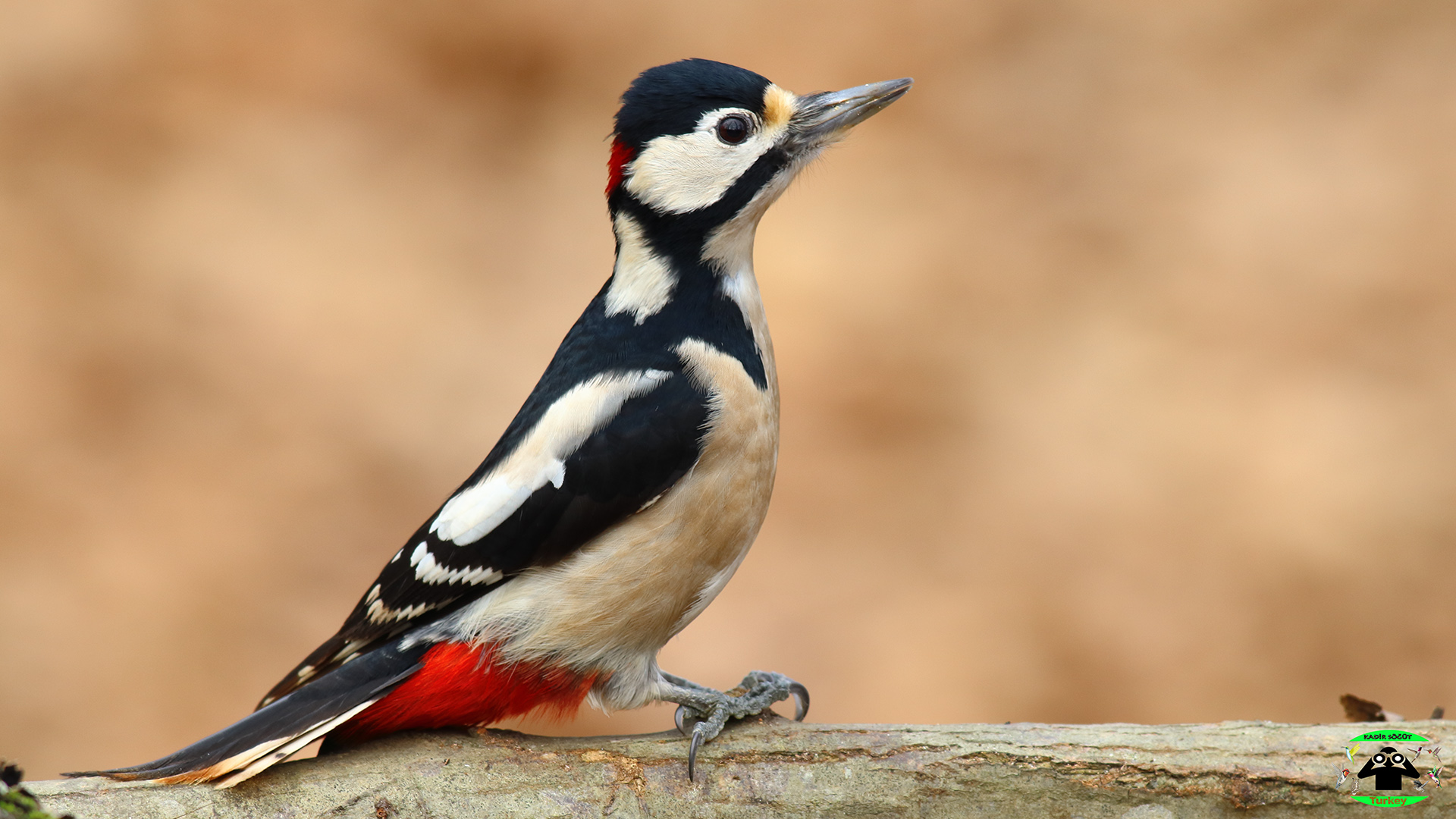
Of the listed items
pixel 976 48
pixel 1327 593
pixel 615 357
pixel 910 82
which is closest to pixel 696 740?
pixel 615 357

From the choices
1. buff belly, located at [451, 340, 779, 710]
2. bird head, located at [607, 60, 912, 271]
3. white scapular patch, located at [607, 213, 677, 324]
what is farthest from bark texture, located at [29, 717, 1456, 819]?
bird head, located at [607, 60, 912, 271]

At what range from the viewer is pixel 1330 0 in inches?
212

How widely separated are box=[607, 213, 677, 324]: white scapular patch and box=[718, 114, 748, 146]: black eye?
24 centimetres

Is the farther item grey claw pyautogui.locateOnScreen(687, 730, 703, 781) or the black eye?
the black eye

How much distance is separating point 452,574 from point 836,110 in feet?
3.87

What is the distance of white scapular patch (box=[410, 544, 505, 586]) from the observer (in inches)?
78.5

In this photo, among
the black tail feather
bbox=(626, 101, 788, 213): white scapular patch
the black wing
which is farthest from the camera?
bbox=(626, 101, 788, 213): white scapular patch

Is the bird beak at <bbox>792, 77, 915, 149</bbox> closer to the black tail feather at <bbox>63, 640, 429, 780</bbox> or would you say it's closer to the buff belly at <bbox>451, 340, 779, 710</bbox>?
the buff belly at <bbox>451, 340, 779, 710</bbox>

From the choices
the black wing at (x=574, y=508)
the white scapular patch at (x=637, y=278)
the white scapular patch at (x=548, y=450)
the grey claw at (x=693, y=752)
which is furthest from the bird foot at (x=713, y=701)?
the white scapular patch at (x=637, y=278)

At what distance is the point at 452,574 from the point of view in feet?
6.57

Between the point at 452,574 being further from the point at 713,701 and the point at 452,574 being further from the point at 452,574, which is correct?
the point at 713,701

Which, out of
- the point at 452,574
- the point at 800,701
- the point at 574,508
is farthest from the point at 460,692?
the point at 800,701

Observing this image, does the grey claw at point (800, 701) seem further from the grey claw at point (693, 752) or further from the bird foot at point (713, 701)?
the grey claw at point (693, 752)

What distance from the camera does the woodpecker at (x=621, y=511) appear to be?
6.41ft
